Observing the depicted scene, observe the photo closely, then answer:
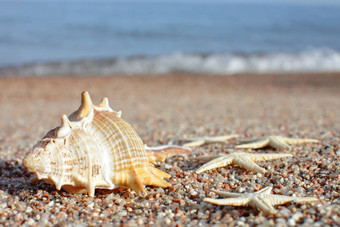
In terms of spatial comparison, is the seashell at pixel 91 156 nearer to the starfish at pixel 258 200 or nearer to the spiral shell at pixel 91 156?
the spiral shell at pixel 91 156

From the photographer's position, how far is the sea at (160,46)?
16578 millimetres

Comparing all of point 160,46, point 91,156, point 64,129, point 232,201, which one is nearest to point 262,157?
point 232,201

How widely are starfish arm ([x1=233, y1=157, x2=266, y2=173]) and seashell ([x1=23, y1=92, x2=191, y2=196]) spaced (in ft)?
2.40

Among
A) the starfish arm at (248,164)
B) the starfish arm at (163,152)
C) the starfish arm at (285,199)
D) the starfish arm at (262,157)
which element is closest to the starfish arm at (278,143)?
the starfish arm at (262,157)

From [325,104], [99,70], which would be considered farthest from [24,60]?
[325,104]

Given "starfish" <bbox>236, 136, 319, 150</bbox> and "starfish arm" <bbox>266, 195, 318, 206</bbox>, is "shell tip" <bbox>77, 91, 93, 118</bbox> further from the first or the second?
"starfish" <bbox>236, 136, 319, 150</bbox>

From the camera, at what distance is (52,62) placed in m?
16.7

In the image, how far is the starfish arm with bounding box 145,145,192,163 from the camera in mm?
3369

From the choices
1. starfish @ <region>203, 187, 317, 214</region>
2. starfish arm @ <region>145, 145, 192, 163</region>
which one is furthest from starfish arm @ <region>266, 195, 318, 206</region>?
starfish arm @ <region>145, 145, 192, 163</region>

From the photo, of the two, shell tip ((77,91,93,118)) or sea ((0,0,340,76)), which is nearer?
shell tip ((77,91,93,118))

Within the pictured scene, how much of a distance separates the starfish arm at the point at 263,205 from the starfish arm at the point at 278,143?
1534 mm

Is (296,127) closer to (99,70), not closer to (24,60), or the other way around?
(99,70)

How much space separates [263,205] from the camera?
252 cm

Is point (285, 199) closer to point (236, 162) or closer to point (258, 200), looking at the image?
point (258, 200)
